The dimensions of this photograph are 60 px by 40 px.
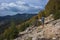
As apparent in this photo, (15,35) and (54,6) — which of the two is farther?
(54,6)

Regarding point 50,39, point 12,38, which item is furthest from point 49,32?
point 12,38

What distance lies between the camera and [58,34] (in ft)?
99.7

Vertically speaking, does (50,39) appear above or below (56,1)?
below

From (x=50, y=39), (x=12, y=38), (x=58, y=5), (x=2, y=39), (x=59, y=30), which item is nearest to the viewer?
(x=50, y=39)

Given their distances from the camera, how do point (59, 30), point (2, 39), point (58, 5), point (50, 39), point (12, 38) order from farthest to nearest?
1. point (58, 5)
2. point (2, 39)
3. point (12, 38)
4. point (59, 30)
5. point (50, 39)

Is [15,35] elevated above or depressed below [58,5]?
below

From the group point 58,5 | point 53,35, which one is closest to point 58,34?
point 53,35

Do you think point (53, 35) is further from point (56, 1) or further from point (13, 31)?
point (56, 1)

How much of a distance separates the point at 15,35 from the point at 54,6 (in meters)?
17.1

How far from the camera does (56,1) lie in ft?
188

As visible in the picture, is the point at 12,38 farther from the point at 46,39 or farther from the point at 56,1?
the point at 56,1

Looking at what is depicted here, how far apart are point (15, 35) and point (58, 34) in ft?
43.5

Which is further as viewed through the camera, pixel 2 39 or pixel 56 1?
pixel 56 1

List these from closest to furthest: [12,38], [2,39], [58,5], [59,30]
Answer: [59,30], [12,38], [2,39], [58,5]
